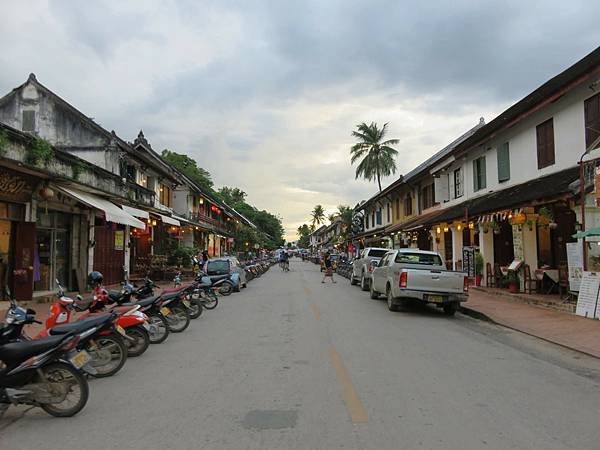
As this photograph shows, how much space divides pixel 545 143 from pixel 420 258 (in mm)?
5561

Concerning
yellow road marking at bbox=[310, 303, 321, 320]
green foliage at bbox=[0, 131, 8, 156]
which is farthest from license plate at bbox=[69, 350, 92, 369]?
green foliage at bbox=[0, 131, 8, 156]

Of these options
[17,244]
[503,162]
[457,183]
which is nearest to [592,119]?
[503,162]

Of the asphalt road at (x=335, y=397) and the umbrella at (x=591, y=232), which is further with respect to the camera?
the umbrella at (x=591, y=232)

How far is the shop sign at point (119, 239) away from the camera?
21922 mm

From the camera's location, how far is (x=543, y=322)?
11.7 m

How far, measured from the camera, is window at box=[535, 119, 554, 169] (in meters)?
15.6

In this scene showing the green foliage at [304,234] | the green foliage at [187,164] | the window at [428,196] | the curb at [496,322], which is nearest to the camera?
the curb at [496,322]

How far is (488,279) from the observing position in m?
20.0

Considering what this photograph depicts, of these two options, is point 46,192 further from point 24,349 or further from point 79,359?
point 24,349

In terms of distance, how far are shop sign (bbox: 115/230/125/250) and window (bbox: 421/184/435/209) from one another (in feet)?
56.5

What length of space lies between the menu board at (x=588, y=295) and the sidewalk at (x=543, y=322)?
221 millimetres

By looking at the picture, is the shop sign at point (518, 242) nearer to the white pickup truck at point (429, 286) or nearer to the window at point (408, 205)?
the white pickup truck at point (429, 286)

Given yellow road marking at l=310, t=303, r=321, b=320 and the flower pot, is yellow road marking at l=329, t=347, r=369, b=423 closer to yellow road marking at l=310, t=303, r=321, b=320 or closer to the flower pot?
yellow road marking at l=310, t=303, r=321, b=320

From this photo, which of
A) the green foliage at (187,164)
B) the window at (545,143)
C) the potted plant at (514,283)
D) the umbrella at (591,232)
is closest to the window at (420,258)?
the potted plant at (514,283)
